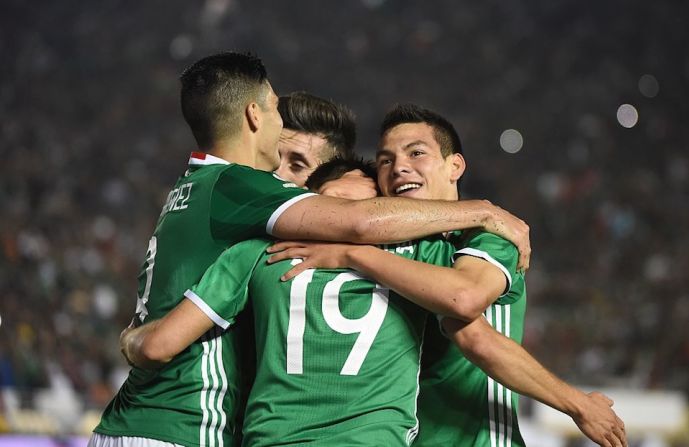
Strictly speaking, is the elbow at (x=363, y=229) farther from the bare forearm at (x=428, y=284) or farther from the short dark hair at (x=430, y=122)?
the short dark hair at (x=430, y=122)

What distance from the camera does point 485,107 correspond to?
1753cm

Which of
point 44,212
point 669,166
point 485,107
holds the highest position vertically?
point 485,107

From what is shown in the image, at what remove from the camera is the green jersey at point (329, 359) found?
2.49 meters

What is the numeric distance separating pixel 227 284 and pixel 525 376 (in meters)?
0.90

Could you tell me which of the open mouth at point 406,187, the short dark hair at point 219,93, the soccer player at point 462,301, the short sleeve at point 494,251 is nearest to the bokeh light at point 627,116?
the soccer player at point 462,301

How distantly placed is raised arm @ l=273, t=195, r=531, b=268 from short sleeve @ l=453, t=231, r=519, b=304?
3 centimetres

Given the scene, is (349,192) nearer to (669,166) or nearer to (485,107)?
(669,166)

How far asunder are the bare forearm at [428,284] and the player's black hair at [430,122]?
0.71 m

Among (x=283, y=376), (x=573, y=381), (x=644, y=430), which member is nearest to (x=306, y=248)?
(x=283, y=376)

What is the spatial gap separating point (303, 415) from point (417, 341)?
1.35 ft

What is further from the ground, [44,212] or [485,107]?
[485,107]

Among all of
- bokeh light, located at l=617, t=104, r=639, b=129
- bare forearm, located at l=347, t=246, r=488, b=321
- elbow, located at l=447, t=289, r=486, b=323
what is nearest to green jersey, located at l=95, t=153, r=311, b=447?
bare forearm, located at l=347, t=246, r=488, b=321

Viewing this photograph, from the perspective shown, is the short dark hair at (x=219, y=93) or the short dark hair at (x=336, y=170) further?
the short dark hair at (x=336, y=170)

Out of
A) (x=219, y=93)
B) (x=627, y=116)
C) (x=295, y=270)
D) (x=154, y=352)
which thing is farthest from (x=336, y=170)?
(x=627, y=116)
